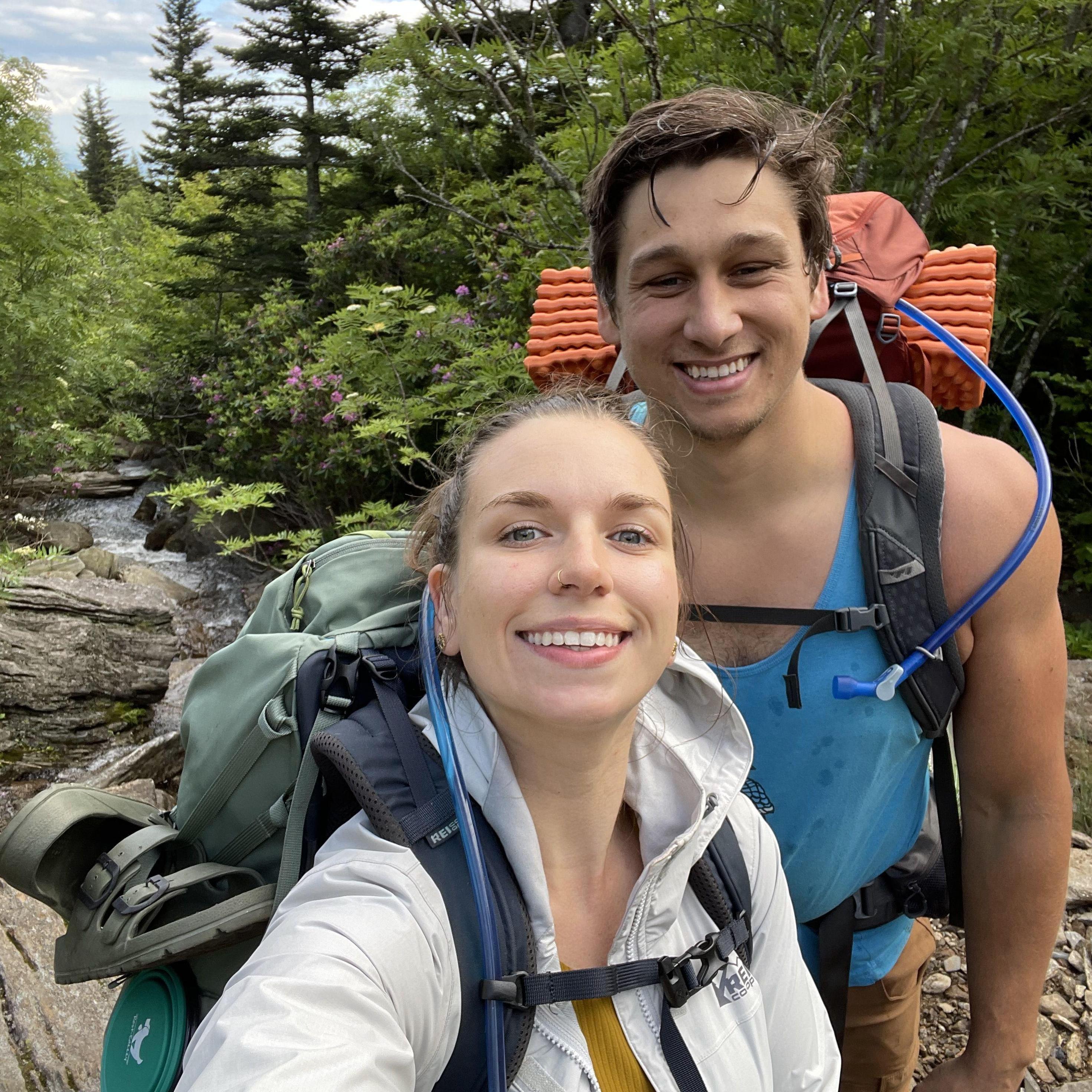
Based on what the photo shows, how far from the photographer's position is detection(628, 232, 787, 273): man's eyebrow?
1.56m

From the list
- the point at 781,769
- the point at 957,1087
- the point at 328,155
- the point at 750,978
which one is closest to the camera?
the point at 750,978

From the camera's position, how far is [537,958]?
1.10 metres

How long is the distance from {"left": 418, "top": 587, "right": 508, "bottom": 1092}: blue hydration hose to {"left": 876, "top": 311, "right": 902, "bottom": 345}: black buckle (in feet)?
3.77

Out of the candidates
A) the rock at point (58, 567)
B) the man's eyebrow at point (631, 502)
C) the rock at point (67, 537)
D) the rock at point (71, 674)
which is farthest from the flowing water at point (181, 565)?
the man's eyebrow at point (631, 502)

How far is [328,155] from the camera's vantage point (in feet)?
54.5

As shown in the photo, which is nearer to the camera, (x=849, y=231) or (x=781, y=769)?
(x=781, y=769)

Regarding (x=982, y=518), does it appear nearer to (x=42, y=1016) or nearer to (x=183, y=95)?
(x=42, y=1016)

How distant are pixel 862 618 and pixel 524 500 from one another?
0.63 m

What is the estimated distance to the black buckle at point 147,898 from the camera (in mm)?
1274

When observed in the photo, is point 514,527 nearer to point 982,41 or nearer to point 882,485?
point 882,485

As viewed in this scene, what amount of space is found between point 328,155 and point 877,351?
55.9 ft

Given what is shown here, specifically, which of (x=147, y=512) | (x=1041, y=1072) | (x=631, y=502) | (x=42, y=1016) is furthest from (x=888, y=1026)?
(x=147, y=512)

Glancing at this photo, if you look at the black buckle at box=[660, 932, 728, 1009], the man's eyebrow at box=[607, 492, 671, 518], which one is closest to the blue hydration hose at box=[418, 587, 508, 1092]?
the black buckle at box=[660, 932, 728, 1009]

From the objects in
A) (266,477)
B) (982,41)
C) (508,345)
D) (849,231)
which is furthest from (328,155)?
(849,231)
